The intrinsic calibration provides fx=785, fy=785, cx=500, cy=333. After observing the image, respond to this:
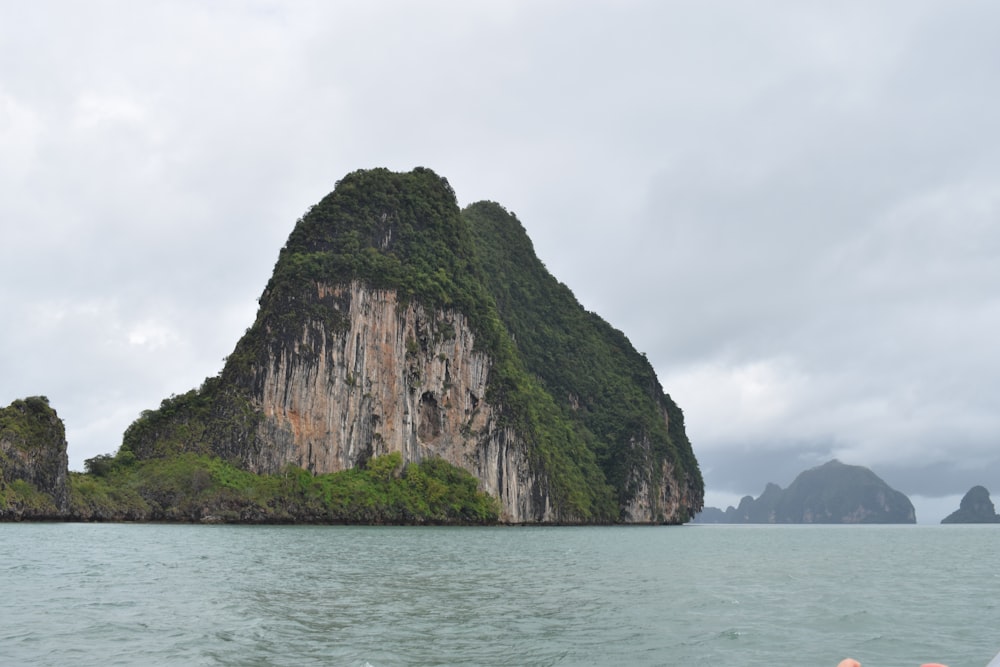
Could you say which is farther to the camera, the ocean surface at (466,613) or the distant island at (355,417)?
the distant island at (355,417)

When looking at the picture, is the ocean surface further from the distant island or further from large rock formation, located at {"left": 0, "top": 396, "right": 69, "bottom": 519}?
the distant island

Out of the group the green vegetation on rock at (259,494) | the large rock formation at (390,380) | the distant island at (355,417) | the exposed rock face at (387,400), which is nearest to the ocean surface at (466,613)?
the green vegetation on rock at (259,494)

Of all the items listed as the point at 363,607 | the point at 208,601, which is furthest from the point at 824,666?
the point at 208,601

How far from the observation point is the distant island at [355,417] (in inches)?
3073

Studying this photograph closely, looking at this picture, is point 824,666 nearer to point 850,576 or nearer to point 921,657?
point 921,657

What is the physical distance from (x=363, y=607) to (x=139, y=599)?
5.70m

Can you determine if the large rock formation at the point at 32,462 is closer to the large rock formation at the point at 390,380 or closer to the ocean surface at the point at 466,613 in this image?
the large rock formation at the point at 390,380

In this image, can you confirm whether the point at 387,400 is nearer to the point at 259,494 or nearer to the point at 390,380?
the point at 390,380

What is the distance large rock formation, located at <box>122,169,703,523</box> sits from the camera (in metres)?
88.1

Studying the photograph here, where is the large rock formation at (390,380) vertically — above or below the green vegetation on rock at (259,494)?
above

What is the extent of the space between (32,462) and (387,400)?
3819cm

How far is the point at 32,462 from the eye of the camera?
6612 cm

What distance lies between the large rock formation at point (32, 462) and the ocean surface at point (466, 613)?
36818 millimetres

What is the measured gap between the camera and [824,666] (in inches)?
515
